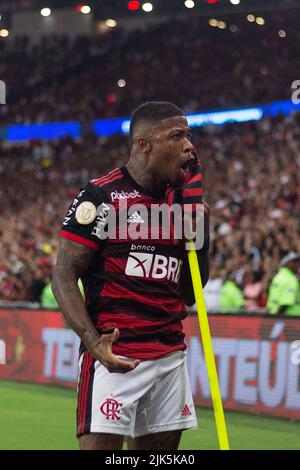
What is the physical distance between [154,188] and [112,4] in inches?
1084

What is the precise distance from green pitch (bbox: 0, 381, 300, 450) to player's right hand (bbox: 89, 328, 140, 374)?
469 cm

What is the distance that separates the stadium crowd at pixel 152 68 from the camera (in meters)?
29.6

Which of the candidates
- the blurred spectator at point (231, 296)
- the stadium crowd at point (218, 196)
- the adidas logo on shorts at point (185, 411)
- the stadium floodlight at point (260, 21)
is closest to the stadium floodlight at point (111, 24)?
the stadium crowd at point (218, 196)

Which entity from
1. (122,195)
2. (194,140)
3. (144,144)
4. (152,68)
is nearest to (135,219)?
(122,195)

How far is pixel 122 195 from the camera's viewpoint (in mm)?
4309

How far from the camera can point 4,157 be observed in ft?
120

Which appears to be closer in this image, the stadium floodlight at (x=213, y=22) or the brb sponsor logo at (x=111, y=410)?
the brb sponsor logo at (x=111, y=410)

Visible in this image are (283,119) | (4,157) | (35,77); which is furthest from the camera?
(35,77)

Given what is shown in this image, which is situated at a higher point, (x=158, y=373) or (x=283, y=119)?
(x=283, y=119)

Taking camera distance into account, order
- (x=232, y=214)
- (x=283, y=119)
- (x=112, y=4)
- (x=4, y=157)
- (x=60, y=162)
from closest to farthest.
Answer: (x=232, y=214)
(x=283, y=119)
(x=112, y=4)
(x=60, y=162)
(x=4, y=157)

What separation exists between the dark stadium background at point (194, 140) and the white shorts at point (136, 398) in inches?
252

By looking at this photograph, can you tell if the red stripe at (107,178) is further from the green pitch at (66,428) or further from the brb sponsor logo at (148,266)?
the green pitch at (66,428)
